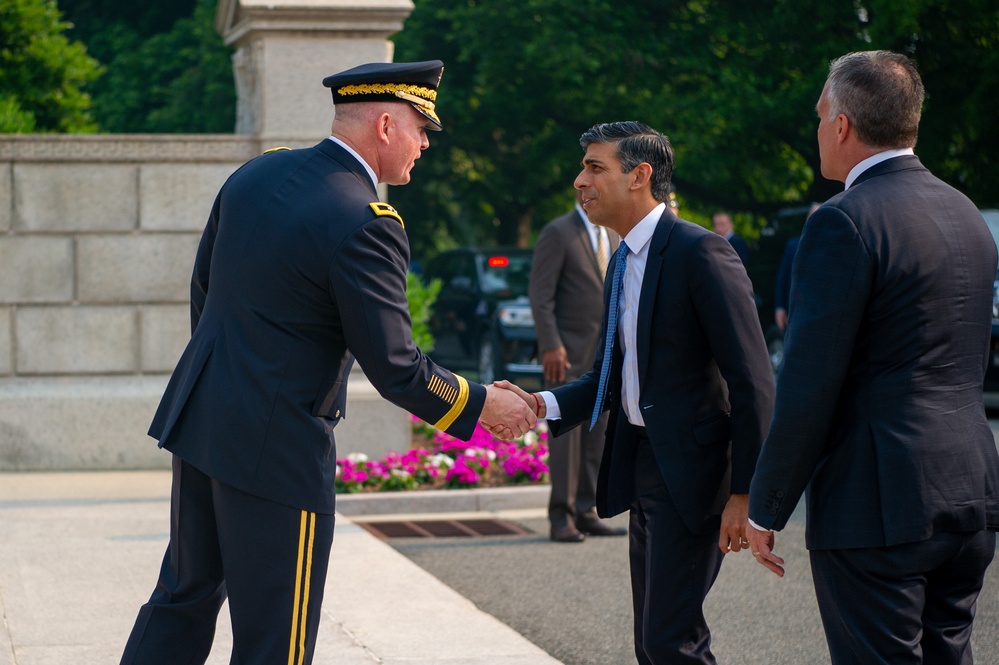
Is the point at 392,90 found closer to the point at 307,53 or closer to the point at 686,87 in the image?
the point at 307,53

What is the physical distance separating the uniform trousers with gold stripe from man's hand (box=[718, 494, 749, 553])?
1.09 m

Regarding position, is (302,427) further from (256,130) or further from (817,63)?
(817,63)

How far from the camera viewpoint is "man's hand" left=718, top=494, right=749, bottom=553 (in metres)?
3.77

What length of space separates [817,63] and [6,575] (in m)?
17.1

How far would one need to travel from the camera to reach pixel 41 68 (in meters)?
10.8

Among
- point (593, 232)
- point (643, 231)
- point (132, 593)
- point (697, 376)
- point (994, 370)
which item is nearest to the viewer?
point (697, 376)

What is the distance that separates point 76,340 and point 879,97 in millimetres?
7366

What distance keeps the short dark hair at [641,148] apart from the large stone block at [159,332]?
233 inches

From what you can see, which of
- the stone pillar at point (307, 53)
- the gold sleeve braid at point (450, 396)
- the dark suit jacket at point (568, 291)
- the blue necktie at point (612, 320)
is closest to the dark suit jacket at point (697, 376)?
the blue necktie at point (612, 320)

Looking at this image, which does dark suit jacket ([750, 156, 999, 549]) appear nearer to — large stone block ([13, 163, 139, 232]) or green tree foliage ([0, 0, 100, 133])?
large stone block ([13, 163, 139, 232])

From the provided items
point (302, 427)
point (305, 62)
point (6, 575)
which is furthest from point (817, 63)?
point (302, 427)

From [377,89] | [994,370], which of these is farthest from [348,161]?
[994,370]

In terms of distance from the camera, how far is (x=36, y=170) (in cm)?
938

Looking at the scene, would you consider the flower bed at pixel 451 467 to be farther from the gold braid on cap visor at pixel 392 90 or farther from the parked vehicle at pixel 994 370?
the gold braid on cap visor at pixel 392 90
